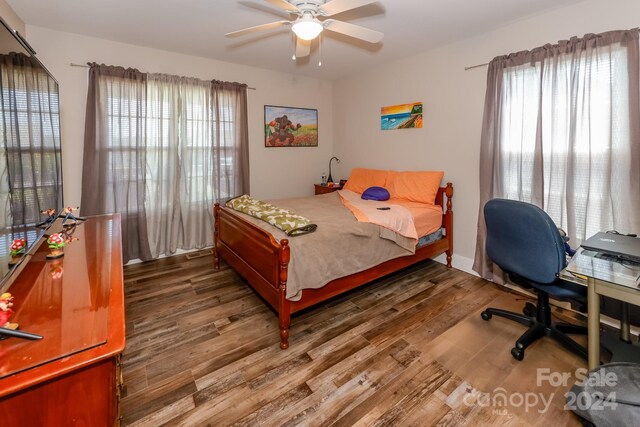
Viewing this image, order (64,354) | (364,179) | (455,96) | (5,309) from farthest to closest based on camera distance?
(364,179) < (455,96) < (5,309) < (64,354)

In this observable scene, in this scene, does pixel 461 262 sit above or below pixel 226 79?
below

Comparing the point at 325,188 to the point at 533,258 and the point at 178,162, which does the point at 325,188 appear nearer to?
the point at 178,162

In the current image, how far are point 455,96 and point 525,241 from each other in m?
2.04

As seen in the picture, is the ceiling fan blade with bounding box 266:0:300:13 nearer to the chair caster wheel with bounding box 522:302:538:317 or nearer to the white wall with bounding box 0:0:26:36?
the white wall with bounding box 0:0:26:36

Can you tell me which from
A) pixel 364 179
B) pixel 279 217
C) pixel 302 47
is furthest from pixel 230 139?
pixel 279 217

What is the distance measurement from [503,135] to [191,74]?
11.8ft

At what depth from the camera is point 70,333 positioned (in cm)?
91

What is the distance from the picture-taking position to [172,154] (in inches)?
145

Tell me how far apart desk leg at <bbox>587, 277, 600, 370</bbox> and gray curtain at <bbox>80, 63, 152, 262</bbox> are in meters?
3.99

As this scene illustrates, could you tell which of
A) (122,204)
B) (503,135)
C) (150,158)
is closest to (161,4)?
(150,158)

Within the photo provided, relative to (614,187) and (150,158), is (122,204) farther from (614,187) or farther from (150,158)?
(614,187)

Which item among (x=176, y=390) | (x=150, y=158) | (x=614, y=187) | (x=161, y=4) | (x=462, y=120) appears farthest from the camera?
(x=150, y=158)

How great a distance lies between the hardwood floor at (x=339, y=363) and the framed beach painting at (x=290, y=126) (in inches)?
96.9

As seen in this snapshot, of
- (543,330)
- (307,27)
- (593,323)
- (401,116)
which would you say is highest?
(307,27)
